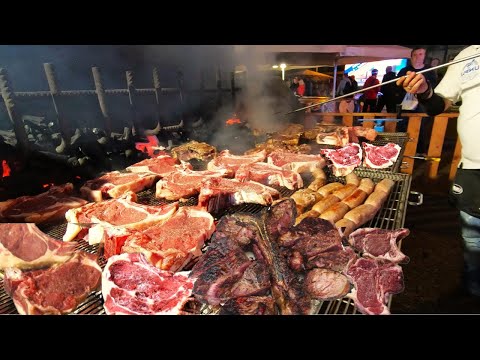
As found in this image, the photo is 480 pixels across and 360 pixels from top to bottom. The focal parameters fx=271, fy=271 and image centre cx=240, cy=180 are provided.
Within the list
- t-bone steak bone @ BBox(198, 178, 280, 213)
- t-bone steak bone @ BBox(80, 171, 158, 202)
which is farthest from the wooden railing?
t-bone steak bone @ BBox(80, 171, 158, 202)

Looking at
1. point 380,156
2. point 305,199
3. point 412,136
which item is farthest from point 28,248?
point 412,136

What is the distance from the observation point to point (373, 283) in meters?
2.04

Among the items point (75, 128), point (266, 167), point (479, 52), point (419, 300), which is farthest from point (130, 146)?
point (419, 300)

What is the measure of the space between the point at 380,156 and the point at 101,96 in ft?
14.2

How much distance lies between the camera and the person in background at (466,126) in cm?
257

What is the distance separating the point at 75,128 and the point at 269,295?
3.56 metres

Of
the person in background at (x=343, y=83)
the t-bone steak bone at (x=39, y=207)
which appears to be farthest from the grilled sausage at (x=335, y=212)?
the t-bone steak bone at (x=39, y=207)

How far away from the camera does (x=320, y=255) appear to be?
2.32 meters

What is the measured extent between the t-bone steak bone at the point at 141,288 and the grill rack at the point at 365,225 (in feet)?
0.46

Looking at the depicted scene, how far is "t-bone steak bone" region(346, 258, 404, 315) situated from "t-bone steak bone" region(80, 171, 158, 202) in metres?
2.71

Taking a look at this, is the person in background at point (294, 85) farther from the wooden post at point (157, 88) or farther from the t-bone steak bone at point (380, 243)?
the t-bone steak bone at point (380, 243)

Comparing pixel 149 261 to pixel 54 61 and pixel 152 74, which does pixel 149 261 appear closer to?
pixel 54 61

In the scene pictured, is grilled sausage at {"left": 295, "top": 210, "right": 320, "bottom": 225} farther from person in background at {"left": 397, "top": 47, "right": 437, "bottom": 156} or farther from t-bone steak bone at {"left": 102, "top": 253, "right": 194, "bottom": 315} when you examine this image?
person in background at {"left": 397, "top": 47, "right": 437, "bottom": 156}

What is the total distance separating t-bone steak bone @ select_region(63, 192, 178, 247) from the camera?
2592 millimetres
